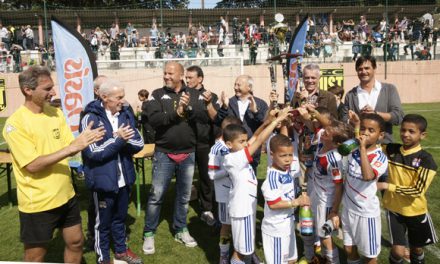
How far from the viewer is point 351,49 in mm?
20234

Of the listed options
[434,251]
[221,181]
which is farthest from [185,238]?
[434,251]

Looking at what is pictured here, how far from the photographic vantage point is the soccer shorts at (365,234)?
3.19 m

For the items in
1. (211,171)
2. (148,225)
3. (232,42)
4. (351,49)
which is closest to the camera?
(211,171)

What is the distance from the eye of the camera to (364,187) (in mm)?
3250

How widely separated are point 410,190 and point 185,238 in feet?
8.43

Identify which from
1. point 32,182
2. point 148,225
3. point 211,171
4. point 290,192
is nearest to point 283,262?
point 290,192

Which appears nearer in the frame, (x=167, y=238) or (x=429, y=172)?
(x=429, y=172)

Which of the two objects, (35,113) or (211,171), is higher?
(35,113)

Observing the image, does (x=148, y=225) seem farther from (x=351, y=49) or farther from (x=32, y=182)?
→ (x=351, y=49)

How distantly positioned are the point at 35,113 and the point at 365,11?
28.8m

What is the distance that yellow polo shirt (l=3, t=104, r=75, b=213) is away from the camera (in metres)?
2.99

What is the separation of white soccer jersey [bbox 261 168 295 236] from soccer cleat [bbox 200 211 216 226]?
1961 mm

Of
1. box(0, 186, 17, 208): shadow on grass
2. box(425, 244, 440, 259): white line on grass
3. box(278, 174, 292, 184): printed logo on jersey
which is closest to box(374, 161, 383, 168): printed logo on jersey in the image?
box(278, 174, 292, 184): printed logo on jersey

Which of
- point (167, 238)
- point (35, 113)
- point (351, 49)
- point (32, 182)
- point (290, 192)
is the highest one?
point (351, 49)
